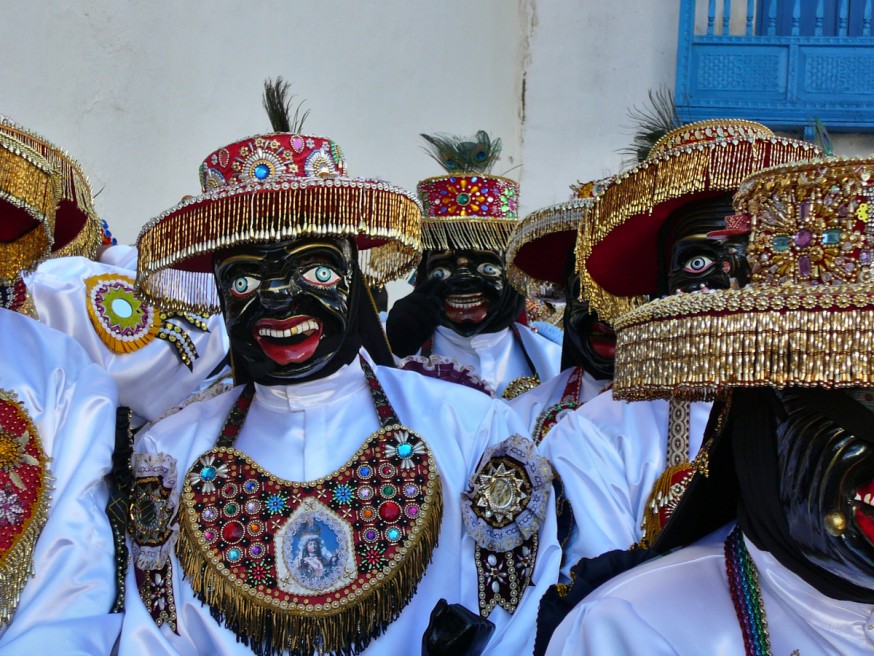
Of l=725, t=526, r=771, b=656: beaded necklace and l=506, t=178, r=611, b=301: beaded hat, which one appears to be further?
l=506, t=178, r=611, b=301: beaded hat

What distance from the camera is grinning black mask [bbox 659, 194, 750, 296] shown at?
9.95ft

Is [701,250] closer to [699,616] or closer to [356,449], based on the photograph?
[356,449]

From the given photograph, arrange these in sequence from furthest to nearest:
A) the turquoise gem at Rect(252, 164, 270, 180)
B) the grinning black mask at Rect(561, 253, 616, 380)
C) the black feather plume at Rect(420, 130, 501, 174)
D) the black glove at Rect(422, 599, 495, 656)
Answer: the black feather plume at Rect(420, 130, 501, 174) < the grinning black mask at Rect(561, 253, 616, 380) < the turquoise gem at Rect(252, 164, 270, 180) < the black glove at Rect(422, 599, 495, 656)

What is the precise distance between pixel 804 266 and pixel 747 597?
0.54 m

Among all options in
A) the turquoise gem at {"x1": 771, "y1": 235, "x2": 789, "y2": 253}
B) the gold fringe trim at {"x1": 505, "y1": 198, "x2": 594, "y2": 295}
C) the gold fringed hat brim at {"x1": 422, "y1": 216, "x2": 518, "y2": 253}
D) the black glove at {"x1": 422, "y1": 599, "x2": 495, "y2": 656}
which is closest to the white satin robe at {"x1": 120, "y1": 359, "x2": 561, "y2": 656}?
the black glove at {"x1": 422, "y1": 599, "x2": 495, "y2": 656}

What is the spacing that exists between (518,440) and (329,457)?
487mm

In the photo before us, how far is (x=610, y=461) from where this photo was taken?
356 cm

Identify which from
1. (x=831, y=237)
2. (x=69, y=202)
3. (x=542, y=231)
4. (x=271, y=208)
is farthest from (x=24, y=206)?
(x=831, y=237)

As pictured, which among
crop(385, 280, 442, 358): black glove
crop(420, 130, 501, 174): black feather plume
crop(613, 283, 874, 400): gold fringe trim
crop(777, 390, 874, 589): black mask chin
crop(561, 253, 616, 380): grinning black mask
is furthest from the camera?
crop(420, 130, 501, 174): black feather plume

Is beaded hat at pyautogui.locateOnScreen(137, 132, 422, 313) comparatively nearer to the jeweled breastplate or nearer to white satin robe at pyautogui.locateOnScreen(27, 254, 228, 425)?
the jeweled breastplate

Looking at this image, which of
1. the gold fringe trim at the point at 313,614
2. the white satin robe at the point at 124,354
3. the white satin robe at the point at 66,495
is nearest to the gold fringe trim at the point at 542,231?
the white satin robe at the point at 124,354

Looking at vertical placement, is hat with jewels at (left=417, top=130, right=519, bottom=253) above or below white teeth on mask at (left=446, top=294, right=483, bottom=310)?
above

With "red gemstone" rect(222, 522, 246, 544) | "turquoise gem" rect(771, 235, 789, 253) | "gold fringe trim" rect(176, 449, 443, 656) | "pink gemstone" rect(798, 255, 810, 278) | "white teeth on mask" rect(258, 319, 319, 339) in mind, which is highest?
"turquoise gem" rect(771, 235, 789, 253)

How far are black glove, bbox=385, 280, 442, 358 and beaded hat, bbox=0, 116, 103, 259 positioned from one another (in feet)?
6.15
